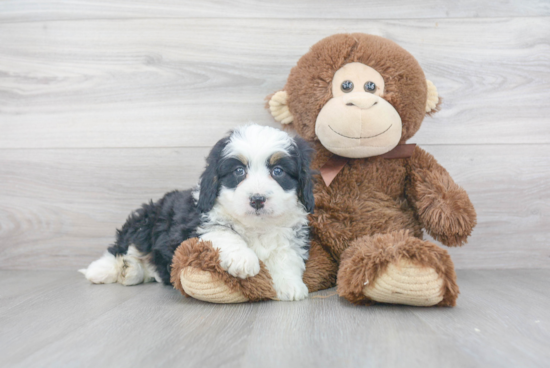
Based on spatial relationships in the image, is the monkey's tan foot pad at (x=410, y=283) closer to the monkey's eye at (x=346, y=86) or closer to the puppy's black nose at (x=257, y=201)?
the puppy's black nose at (x=257, y=201)

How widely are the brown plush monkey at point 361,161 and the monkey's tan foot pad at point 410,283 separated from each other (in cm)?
14

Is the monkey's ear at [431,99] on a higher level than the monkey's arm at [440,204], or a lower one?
higher

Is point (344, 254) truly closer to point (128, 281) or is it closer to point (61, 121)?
point (128, 281)

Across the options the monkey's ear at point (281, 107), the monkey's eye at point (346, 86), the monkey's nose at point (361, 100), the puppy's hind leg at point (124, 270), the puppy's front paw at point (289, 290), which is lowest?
the puppy's hind leg at point (124, 270)

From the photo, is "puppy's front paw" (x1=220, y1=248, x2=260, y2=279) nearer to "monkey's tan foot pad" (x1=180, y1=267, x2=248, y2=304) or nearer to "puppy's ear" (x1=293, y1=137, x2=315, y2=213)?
"monkey's tan foot pad" (x1=180, y1=267, x2=248, y2=304)

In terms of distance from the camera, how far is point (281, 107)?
1793 millimetres

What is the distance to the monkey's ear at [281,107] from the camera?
177 cm

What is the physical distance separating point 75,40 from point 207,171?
3.83 feet

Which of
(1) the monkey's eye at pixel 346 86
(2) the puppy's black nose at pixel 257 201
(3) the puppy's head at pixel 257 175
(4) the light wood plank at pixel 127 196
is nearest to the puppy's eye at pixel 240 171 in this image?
(3) the puppy's head at pixel 257 175

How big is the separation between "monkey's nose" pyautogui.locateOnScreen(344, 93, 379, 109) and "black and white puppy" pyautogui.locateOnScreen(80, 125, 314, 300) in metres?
0.21

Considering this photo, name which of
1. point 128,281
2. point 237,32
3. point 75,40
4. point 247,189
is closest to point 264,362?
point 247,189

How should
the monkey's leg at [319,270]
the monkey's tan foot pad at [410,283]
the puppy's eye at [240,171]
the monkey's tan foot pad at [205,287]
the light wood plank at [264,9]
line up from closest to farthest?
the monkey's tan foot pad at [410,283]
the monkey's tan foot pad at [205,287]
the puppy's eye at [240,171]
the monkey's leg at [319,270]
the light wood plank at [264,9]

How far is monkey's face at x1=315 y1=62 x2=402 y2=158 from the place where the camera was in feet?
5.05

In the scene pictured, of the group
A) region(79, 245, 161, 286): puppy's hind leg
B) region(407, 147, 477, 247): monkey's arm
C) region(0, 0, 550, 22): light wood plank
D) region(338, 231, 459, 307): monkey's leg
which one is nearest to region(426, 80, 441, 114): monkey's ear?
region(407, 147, 477, 247): monkey's arm
